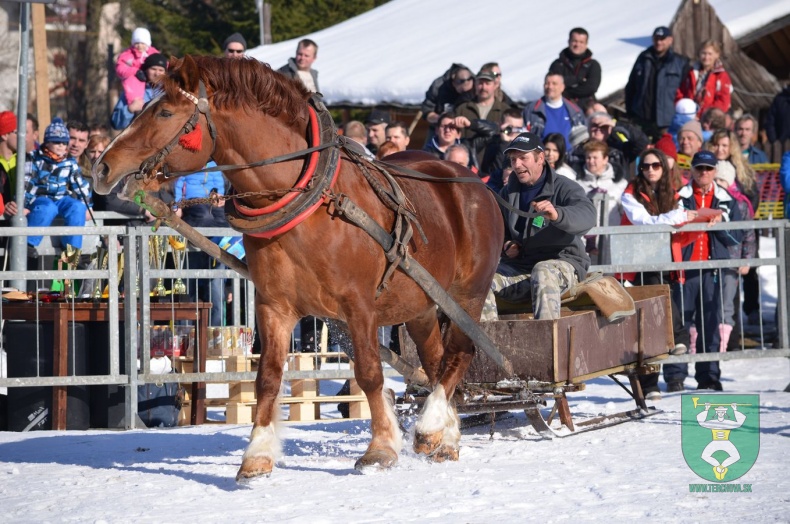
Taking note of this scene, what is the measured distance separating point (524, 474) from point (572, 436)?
1447mm

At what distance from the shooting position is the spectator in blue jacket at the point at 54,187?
10.9 m

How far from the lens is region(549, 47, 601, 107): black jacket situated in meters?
14.6

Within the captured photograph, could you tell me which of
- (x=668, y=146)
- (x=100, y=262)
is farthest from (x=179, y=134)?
(x=668, y=146)

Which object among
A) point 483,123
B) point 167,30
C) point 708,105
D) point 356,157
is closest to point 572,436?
point 356,157

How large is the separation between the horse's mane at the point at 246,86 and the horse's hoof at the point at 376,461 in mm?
1824

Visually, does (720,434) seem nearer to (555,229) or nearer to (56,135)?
(555,229)

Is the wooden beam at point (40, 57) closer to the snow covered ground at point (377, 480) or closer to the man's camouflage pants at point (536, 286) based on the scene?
the snow covered ground at point (377, 480)

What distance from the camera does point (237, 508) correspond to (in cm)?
572

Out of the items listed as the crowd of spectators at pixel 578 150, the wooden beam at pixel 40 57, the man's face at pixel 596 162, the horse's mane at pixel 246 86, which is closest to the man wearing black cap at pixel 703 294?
the crowd of spectators at pixel 578 150

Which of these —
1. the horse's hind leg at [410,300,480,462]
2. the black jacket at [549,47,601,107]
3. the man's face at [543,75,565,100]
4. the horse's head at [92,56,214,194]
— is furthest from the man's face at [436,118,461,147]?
the horse's head at [92,56,214,194]

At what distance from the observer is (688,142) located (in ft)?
41.8

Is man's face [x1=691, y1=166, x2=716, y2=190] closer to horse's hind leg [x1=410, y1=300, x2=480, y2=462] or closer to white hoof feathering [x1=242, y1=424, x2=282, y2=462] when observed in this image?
horse's hind leg [x1=410, y1=300, x2=480, y2=462]

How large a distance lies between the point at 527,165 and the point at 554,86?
17.1 ft

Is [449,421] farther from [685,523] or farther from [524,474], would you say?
[685,523]
